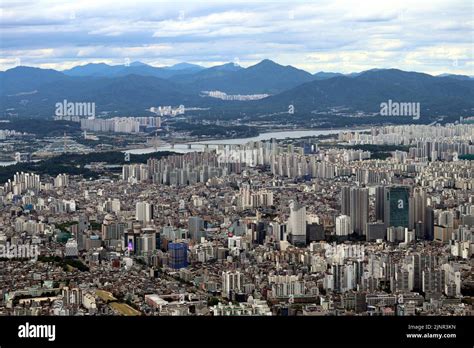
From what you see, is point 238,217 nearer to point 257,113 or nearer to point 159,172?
point 159,172

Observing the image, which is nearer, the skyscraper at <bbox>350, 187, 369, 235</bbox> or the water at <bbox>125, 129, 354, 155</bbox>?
the skyscraper at <bbox>350, 187, 369, 235</bbox>

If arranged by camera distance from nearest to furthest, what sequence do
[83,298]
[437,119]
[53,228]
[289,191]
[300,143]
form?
[83,298] → [53,228] → [289,191] → [300,143] → [437,119]

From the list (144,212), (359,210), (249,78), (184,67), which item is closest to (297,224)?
(359,210)

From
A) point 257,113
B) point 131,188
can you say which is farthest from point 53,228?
point 257,113

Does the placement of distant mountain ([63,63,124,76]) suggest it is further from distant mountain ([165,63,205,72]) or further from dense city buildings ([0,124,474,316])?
dense city buildings ([0,124,474,316])

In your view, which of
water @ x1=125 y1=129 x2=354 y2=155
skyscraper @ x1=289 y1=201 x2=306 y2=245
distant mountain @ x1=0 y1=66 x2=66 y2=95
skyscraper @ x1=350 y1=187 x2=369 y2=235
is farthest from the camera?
water @ x1=125 y1=129 x2=354 y2=155

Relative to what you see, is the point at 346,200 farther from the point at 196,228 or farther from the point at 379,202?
the point at 196,228

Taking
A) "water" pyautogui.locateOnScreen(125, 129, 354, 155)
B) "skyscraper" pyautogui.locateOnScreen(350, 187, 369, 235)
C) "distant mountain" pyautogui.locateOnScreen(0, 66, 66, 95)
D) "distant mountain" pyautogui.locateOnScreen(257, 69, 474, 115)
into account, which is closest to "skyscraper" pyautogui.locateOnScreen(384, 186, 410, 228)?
"skyscraper" pyautogui.locateOnScreen(350, 187, 369, 235)

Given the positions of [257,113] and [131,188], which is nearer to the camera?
[131,188]
